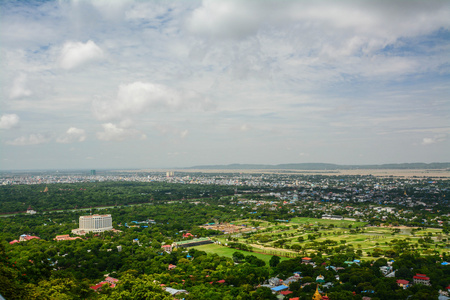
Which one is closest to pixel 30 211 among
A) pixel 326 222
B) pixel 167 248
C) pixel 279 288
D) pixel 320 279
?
pixel 167 248

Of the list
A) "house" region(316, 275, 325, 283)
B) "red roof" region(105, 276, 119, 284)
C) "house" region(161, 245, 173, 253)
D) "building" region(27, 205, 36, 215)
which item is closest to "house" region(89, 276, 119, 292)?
"red roof" region(105, 276, 119, 284)

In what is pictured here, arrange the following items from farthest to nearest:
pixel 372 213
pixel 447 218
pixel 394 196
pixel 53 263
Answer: pixel 394 196 → pixel 372 213 → pixel 447 218 → pixel 53 263

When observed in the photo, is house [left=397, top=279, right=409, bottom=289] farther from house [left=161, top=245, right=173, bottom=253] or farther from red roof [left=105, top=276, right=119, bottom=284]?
house [left=161, top=245, right=173, bottom=253]

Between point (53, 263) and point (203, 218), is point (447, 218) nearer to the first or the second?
point (203, 218)

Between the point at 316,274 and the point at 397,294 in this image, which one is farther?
the point at 316,274

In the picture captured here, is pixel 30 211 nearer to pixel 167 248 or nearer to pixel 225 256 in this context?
pixel 167 248

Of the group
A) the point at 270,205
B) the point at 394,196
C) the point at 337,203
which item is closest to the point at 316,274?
the point at 270,205

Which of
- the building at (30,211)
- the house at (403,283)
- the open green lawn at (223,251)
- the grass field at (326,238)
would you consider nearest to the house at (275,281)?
the open green lawn at (223,251)

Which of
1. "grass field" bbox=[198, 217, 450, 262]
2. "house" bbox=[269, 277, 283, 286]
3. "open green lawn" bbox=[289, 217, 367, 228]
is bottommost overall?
"open green lawn" bbox=[289, 217, 367, 228]
